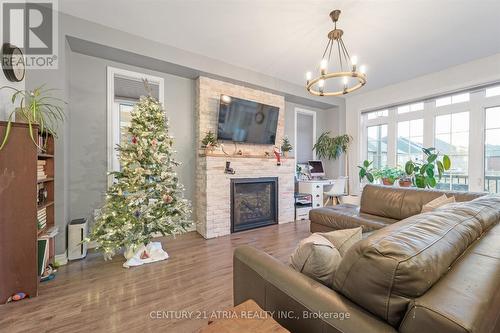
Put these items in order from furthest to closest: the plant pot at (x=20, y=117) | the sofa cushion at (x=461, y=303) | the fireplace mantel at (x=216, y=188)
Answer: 1. the fireplace mantel at (x=216, y=188)
2. the plant pot at (x=20, y=117)
3. the sofa cushion at (x=461, y=303)

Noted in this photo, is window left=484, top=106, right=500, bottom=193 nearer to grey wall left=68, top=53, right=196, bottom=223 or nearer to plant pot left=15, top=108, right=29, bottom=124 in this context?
grey wall left=68, top=53, right=196, bottom=223

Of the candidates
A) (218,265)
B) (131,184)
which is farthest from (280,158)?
(131,184)

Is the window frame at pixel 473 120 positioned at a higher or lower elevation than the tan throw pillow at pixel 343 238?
higher

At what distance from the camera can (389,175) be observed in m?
4.54

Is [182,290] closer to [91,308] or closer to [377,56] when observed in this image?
[91,308]

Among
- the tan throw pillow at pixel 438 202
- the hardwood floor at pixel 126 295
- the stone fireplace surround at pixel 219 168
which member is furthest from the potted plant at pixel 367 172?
the hardwood floor at pixel 126 295

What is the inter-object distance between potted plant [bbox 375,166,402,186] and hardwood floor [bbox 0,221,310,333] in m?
2.92

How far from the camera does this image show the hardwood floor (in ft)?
5.31

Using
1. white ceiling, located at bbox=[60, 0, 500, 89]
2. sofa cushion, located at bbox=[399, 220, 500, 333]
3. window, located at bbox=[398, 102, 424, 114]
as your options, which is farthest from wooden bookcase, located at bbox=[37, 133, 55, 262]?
window, located at bbox=[398, 102, 424, 114]

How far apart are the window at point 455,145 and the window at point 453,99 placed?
Answer: 226 millimetres

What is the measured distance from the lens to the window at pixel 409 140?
14.6 feet

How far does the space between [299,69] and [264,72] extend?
2.08 ft

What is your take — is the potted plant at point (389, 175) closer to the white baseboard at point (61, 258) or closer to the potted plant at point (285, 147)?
the potted plant at point (285, 147)

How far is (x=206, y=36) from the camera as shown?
117 inches
